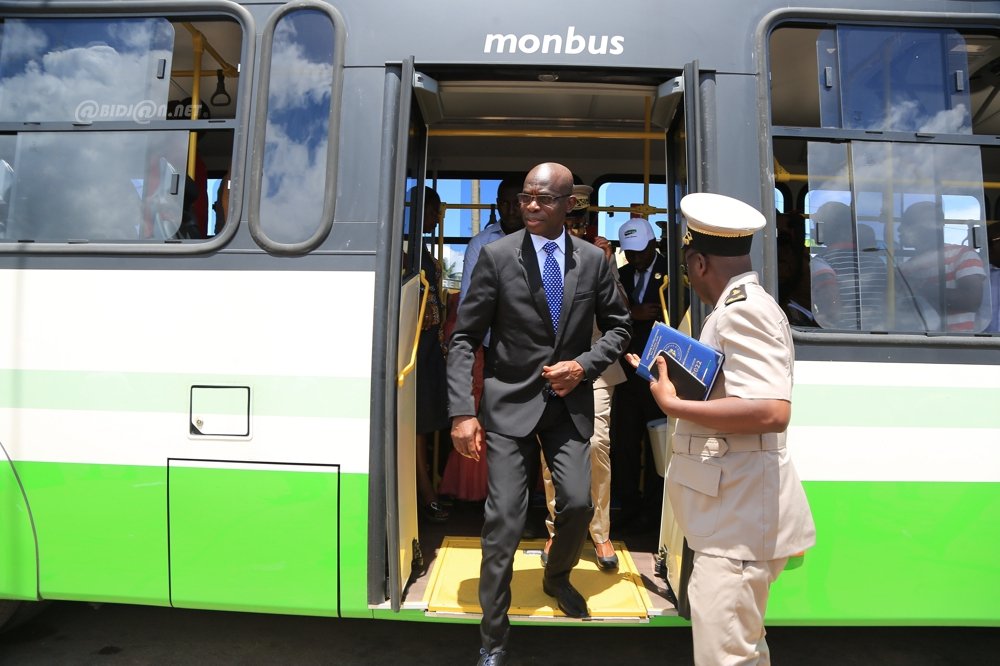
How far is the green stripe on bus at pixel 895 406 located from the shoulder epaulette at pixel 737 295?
0.86 m

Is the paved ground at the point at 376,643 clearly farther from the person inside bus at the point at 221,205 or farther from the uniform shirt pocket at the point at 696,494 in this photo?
the person inside bus at the point at 221,205

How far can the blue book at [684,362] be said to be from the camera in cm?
203

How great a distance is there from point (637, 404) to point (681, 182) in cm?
170

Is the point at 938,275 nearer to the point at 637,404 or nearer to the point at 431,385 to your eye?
the point at 637,404

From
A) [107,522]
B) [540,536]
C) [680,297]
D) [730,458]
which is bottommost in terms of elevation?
[540,536]

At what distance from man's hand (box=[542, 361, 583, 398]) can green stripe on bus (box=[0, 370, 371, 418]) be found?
2.44ft

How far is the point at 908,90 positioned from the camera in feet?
9.20

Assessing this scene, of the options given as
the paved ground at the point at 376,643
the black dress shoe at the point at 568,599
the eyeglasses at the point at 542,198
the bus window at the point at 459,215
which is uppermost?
the bus window at the point at 459,215

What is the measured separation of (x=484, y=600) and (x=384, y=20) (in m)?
2.44

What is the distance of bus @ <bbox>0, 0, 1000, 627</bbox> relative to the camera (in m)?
2.72

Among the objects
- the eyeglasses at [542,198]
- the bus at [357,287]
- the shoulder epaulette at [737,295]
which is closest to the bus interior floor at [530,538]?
the bus at [357,287]

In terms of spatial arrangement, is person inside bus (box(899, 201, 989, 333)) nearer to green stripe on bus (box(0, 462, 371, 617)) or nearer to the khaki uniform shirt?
the khaki uniform shirt

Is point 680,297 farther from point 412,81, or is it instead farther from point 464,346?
point 412,81

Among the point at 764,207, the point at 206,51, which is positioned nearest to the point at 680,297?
the point at 764,207
